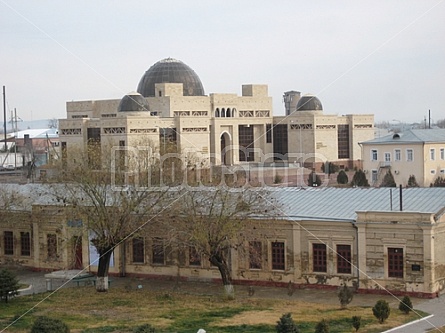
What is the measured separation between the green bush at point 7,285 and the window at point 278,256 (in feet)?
33.1

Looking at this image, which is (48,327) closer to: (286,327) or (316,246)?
(286,327)

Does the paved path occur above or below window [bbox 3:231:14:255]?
below

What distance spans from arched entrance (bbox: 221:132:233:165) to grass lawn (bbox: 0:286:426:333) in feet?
183

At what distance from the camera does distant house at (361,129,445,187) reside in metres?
67.4

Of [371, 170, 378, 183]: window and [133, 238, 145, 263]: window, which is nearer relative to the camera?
[133, 238, 145, 263]: window

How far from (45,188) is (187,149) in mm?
39922

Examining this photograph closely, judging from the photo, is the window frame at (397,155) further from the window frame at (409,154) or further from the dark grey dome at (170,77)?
the dark grey dome at (170,77)

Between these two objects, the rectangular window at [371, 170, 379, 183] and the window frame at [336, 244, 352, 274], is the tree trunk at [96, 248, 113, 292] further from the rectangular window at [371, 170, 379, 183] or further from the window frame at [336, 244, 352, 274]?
the rectangular window at [371, 170, 379, 183]

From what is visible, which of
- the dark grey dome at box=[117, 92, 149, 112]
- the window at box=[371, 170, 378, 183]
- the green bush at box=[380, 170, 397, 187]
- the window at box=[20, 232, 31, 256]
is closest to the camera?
the window at box=[20, 232, 31, 256]

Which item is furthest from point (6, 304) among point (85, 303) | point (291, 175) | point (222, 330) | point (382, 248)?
point (291, 175)

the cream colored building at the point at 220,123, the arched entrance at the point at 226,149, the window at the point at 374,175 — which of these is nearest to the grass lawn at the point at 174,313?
the window at the point at 374,175

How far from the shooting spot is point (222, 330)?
24.4 meters

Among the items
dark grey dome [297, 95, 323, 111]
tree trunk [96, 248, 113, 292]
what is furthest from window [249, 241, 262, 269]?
dark grey dome [297, 95, 323, 111]

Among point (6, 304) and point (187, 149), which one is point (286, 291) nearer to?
point (6, 304)
